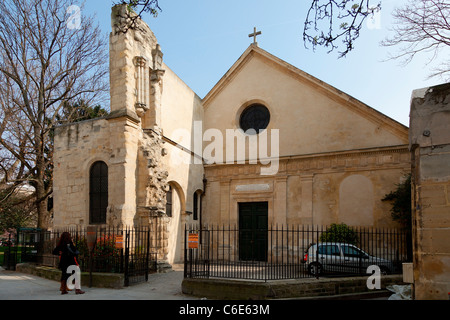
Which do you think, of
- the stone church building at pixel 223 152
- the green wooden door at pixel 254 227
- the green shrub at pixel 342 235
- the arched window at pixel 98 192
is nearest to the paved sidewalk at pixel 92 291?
the stone church building at pixel 223 152

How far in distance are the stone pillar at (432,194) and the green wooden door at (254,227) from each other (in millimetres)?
12053

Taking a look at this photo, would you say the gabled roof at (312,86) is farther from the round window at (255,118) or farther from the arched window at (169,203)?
the arched window at (169,203)

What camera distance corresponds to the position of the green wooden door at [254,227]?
17.3 meters

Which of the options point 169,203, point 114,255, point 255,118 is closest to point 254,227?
point 169,203

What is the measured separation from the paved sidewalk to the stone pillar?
563 centimetres

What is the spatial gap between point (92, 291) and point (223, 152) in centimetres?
1048

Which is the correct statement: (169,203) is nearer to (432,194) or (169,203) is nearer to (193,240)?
(193,240)

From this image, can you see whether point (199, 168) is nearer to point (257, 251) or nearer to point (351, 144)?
point (257, 251)

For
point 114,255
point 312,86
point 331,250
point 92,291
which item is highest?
point 312,86

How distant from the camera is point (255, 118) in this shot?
62.4 ft

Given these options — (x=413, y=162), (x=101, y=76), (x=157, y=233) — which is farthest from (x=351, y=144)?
(x=101, y=76)

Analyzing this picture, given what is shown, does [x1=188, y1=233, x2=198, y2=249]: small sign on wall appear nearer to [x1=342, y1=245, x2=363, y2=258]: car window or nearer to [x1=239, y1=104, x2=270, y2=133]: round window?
[x1=342, y1=245, x2=363, y2=258]: car window

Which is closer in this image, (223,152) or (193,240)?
(193,240)

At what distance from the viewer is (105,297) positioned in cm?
884
